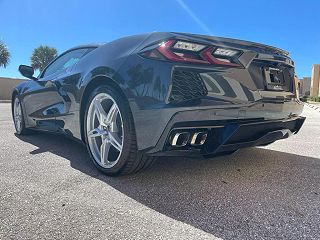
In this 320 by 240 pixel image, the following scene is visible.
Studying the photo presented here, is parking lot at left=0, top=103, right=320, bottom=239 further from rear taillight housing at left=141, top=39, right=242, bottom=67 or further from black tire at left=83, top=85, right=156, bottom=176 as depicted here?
rear taillight housing at left=141, top=39, right=242, bottom=67

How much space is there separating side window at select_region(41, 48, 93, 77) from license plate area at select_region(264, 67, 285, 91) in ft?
6.54

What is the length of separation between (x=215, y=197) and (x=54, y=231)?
1.11 m

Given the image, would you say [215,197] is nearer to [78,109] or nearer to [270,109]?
[270,109]

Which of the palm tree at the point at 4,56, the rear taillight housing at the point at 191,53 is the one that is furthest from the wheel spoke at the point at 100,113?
the palm tree at the point at 4,56

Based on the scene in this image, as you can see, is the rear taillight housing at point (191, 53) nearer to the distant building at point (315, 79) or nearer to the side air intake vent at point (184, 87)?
the side air intake vent at point (184, 87)

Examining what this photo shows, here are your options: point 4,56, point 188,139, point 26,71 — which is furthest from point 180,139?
point 4,56

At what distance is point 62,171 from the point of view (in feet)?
9.72

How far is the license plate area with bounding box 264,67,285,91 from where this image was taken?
2.54 meters

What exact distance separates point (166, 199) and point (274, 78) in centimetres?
132

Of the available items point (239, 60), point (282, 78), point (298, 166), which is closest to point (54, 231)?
point (239, 60)

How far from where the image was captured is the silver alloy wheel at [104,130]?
9.01 feet

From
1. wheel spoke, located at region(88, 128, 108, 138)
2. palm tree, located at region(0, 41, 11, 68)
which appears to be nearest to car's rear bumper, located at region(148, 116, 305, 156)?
wheel spoke, located at region(88, 128, 108, 138)

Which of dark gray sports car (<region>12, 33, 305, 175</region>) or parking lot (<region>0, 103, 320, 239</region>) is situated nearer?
parking lot (<region>0, 103, 320, 239</region>)

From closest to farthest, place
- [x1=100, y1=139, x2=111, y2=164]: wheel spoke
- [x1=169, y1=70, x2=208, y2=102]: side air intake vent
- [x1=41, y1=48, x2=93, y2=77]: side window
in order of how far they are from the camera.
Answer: [x1=169, y1=70, x2=208, y2=102]: side air intake vent < [x1=100, y1=139, x2=111, y2=164]: wheel spoke < [x1=41, y1=48, x2=93, y2=77]: side window
